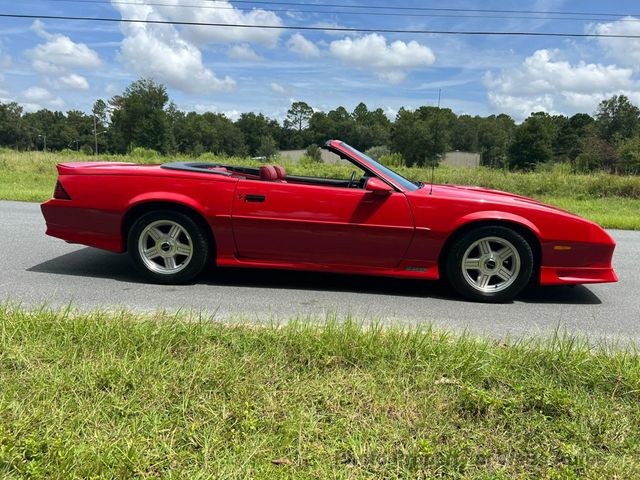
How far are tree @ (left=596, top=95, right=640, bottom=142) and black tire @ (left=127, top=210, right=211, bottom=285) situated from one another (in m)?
80.7

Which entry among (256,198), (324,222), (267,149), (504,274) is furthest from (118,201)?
(267,149)

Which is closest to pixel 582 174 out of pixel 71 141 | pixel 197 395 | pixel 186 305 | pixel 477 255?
pixel 477 255

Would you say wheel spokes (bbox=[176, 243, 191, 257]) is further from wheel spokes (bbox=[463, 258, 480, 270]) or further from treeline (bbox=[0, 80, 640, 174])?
treeline (bbox=[0, 80, 640, 174])

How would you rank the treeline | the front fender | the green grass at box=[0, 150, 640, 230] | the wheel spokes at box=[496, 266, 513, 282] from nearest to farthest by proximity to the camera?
1. the front fender
2. the wheel spokes at box=[496, 266, 513, 282]
3. the green grass at box=[0, 150, 640, 230]
4. the treeline

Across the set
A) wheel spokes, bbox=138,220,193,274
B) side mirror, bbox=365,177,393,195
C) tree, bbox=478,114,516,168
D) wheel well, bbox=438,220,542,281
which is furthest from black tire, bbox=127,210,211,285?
tree, bbox=478,114,516,168

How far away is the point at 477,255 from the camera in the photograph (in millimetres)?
4234

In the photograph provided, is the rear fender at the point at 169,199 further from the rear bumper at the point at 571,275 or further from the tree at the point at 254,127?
the tree at the point at 254,127

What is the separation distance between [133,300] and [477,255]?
9.68 feet

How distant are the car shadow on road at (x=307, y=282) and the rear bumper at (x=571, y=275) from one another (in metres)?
0.28

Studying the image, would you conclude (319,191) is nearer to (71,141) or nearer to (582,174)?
(582,174)

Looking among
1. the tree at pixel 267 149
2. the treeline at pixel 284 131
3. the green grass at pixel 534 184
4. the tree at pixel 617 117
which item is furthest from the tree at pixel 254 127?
the green grass at pixel 534 184

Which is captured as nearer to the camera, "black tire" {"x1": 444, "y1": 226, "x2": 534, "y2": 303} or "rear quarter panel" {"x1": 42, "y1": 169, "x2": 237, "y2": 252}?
"black tire" {"x1": 444, "y1": 226, "x2": 534, "y2": 303}

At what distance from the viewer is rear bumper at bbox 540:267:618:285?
4.18 m

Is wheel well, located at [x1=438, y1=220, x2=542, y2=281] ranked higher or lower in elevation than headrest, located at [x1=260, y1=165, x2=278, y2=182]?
lower
